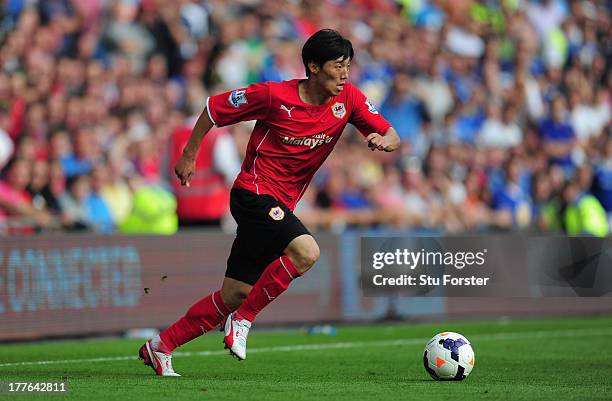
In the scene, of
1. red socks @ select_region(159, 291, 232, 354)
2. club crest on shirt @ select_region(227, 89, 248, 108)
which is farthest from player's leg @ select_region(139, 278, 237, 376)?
club crest on shirt @ select_region(227, 89, 248, 108)

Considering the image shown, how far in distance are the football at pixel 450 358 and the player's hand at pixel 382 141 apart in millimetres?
1448

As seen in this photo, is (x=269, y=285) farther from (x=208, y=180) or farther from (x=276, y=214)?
(x=208, y=180)

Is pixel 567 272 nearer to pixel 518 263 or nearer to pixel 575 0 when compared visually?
pixel 518 263

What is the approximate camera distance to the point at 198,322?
940cm

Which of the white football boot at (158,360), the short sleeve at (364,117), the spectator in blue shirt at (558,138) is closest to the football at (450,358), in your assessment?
the short sleeve at (364,117)

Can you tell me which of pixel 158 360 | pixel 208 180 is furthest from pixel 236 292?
pixel 208 180

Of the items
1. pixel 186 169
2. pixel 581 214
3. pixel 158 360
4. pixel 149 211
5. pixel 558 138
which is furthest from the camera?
pixel 558 138

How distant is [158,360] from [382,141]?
2.30 m

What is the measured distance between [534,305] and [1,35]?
25.2 ft

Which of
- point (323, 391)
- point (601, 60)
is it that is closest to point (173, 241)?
point (323, 391)

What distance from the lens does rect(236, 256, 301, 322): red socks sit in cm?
898

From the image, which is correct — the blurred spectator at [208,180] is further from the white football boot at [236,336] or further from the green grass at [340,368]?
the white football boot at [236,336]

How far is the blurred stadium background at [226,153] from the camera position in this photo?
46.2ft

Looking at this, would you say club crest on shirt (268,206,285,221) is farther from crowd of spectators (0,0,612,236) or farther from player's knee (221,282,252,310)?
crowd of spectators (0,0,612,236)
